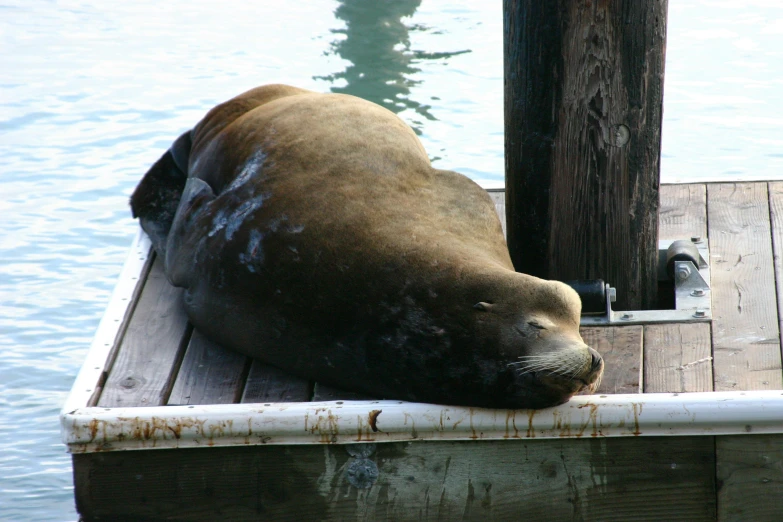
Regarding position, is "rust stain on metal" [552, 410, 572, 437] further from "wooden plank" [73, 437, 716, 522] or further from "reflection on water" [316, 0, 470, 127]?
"reflection on water" [316, 0, 470, 127]

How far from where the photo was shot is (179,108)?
9.91 m

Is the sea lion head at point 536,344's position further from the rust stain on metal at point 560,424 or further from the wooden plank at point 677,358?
the wooden plank at point 677,358

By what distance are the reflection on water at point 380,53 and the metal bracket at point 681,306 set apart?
5328 millimetres

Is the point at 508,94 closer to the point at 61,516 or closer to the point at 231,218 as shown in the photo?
the point at 231,218

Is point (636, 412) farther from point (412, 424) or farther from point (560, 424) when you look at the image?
point (412, 424)

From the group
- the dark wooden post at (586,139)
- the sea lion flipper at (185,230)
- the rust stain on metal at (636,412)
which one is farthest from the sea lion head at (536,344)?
the sea lion flipper at (185,230)

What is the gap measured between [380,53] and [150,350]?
726 centimetres

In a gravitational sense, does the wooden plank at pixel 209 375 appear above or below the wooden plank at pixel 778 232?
below

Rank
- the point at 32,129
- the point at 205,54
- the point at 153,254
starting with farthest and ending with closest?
the point at 205,54
the point at 32,129
the point at 153,254

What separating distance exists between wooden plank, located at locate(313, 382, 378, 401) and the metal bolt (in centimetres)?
134

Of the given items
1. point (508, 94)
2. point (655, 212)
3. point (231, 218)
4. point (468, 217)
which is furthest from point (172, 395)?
point (655, 212)

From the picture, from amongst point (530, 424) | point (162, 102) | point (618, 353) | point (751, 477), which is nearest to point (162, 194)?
point (618, 353)

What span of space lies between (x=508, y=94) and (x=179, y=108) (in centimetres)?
677

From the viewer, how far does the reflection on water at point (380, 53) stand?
31.7ft
